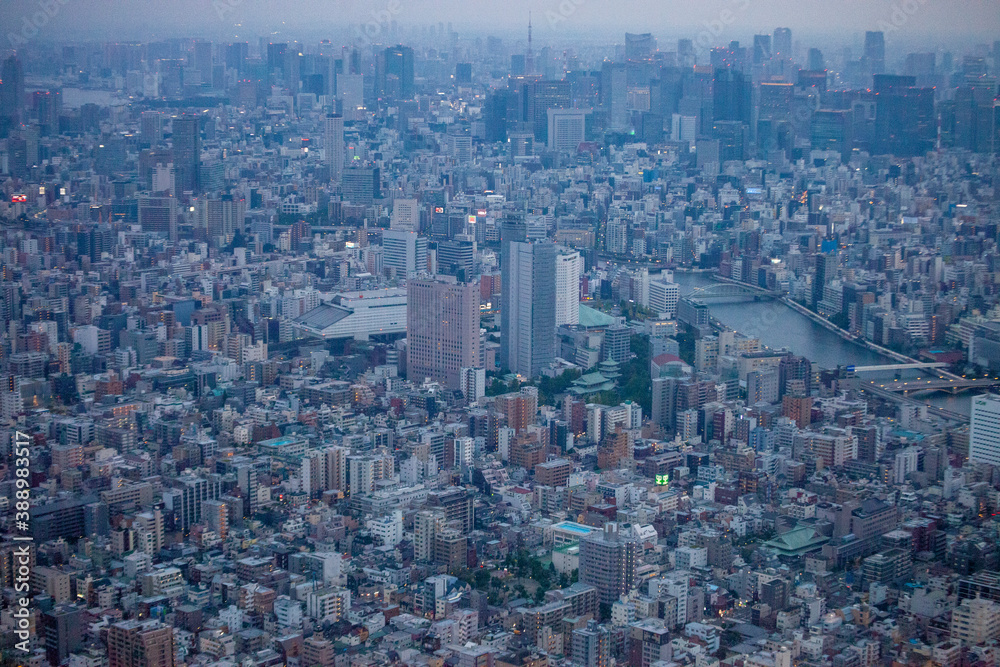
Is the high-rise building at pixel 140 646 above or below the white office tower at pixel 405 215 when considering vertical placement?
below

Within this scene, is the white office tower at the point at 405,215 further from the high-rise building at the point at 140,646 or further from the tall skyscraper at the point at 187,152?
the high-rise building at the point at 140,646

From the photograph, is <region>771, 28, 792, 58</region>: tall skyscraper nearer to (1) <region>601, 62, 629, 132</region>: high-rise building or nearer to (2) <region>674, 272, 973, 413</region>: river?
(2) <region>674, 272, 973, 413</region>: river

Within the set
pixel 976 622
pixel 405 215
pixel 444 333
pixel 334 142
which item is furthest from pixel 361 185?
pixel 976 622

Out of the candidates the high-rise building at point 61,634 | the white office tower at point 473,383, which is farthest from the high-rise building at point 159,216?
the high-rise building at point 61,634

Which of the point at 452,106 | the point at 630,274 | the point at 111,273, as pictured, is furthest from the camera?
the point at 452,106

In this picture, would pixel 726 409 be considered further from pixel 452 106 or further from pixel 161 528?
pixel 452 106

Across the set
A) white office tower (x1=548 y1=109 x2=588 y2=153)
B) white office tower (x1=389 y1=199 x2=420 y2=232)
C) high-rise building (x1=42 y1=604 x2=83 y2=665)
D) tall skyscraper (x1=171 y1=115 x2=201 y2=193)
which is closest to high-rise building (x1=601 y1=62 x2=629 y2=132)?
white office tower (x1=548 y1=109 x2=588 y2=153)

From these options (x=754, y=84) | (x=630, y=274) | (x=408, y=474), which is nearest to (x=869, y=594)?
(x=408, y=474)
